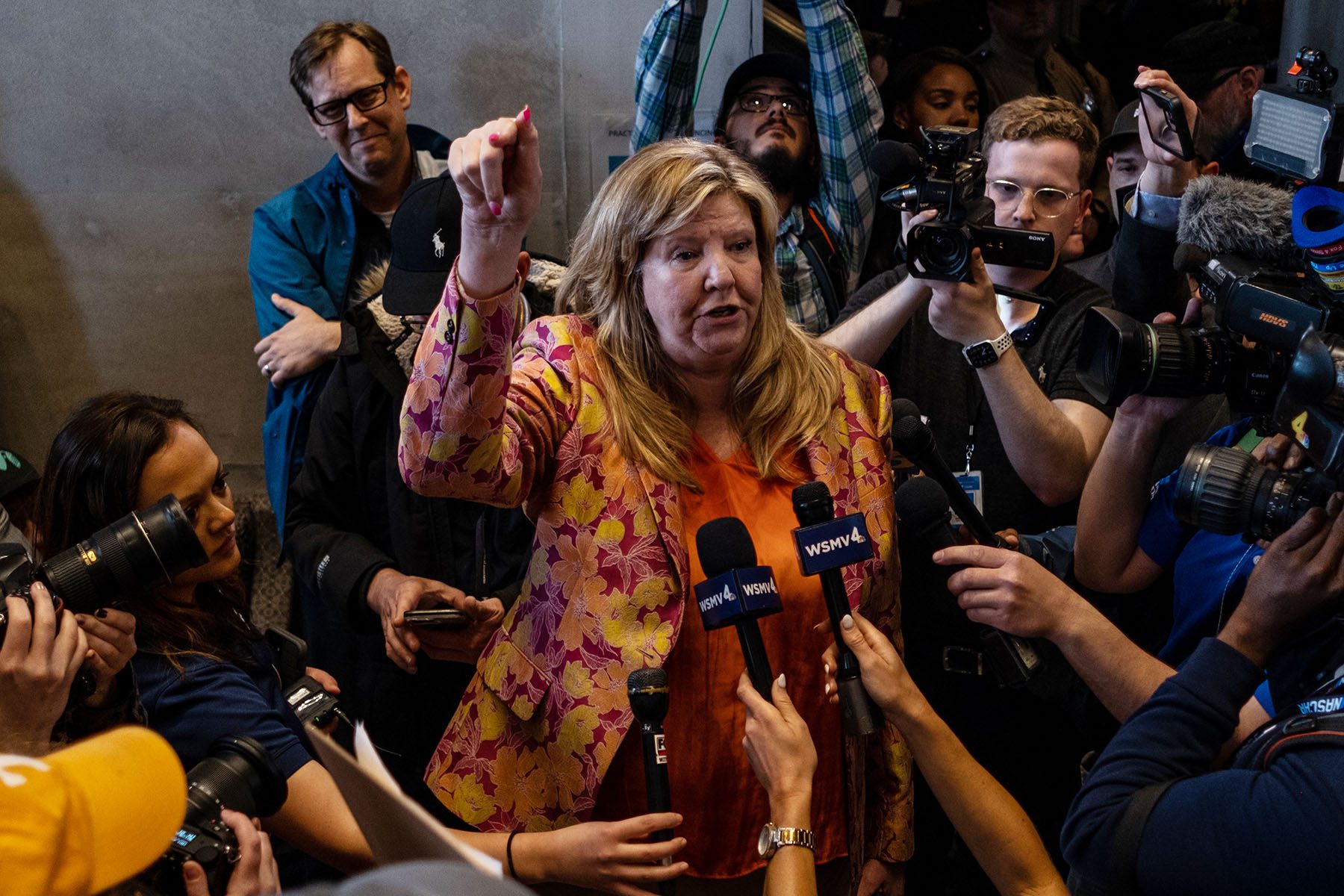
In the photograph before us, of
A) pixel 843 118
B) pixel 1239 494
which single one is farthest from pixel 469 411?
pixel 843 118

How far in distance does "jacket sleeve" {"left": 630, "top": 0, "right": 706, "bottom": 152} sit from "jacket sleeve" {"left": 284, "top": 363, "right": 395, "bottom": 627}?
1065 millimetres

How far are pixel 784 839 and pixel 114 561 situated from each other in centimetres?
93


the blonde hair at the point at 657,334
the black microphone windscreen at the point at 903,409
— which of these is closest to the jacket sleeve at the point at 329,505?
the blonde hair at the point at 657,334

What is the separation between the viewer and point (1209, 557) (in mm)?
2039

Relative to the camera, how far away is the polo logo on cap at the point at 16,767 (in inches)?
25.4

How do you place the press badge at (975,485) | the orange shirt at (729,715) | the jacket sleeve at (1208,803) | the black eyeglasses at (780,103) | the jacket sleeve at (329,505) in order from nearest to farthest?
→ the jacket sleeve at (1208,803)
the orange shirt at (729,715)
the press badge at (975,485)
the jacket sleeve at (329,505)
the black eyeglasses at (780,103)

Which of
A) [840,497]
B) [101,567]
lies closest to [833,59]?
[840,497]

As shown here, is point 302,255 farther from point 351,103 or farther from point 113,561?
point 113,561

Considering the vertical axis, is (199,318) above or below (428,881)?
below

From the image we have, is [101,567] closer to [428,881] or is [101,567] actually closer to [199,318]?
[428,881]

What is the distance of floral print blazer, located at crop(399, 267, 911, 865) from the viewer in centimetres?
185

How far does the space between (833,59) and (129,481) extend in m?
2.11

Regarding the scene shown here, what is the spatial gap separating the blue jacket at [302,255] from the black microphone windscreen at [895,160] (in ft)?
5.18

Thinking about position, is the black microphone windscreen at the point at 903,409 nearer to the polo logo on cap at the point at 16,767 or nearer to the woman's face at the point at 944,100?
the polo logo on cap at the point at 16,767
